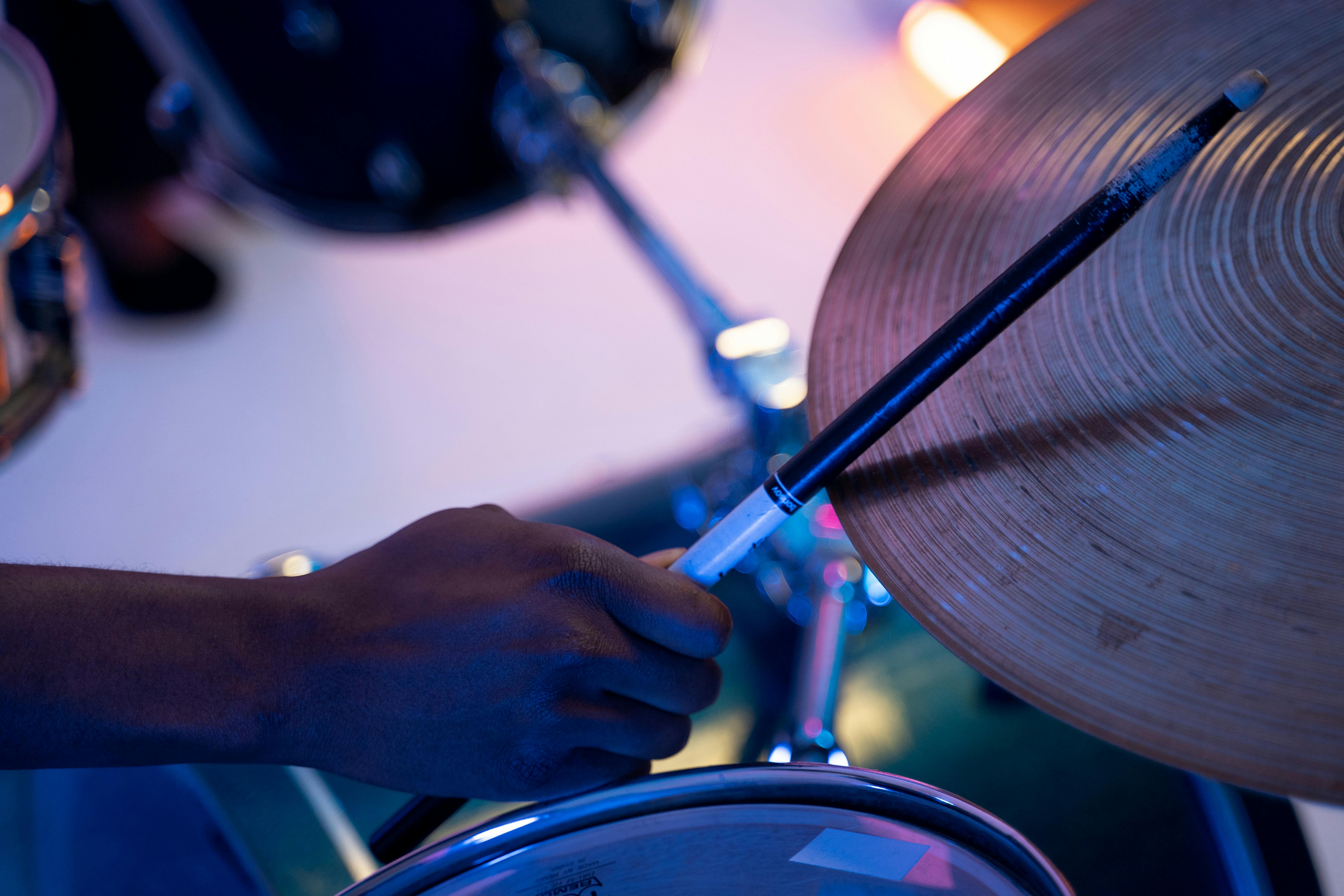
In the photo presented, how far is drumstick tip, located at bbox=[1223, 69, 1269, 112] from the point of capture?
289mm

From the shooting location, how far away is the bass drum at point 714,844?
320 millimetres

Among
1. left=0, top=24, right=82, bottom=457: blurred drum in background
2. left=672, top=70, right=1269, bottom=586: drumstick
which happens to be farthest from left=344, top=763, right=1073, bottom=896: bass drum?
left=0, top=24, right=82, bottom=457: blurred drum in background

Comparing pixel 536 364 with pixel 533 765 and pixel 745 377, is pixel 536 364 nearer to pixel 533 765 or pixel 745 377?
pixel 745 377

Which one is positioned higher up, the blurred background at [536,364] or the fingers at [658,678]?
the blurred background at [536,364]

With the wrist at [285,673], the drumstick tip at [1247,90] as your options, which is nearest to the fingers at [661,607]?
the wrist at [285,673]

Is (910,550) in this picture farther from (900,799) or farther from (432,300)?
(432,300)

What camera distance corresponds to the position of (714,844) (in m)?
0.34

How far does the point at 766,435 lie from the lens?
717 millimetres

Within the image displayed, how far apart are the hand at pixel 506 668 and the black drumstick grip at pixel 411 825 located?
0.04 meters

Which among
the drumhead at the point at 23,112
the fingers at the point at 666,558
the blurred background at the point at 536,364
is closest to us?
the fingers at the point at 666,558

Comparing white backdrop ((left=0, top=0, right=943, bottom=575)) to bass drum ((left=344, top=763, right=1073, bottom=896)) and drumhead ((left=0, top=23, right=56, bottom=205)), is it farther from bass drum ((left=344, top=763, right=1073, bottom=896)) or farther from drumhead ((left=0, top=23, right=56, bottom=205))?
bass drum ((left=344, top=763, right=1073, bottom=896))

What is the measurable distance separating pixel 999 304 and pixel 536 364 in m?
0.95

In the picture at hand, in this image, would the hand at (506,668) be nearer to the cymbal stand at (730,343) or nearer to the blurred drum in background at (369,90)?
the cymbal stand at (730,343)

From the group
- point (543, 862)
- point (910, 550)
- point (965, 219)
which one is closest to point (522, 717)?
point (543, 862)
